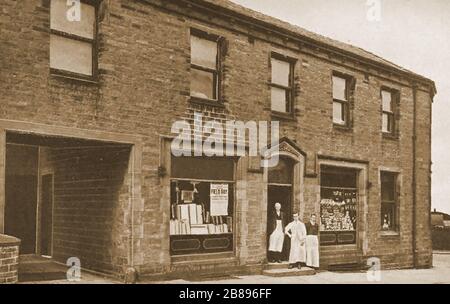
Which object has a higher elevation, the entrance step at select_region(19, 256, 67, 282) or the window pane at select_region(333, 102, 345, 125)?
the window pane at select_region(333, 102, 345, 125)

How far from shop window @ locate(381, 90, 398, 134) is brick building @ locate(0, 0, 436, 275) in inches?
2.4

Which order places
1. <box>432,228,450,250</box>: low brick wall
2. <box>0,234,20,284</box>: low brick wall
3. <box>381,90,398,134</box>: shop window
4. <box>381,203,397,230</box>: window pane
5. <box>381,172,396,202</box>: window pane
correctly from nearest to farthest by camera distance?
<box>0,234,20,284</box>: low brick wall, <box>381,203,397,230</box>: window pane, <box>381,172,396,202</box>: window pane, <box>381,90,398,134</box>: shop window, <box>432,228,450,250</box>: low brick wall

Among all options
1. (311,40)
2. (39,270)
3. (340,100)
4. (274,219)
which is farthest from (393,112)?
(39,270)

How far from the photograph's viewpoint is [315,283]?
13.1m

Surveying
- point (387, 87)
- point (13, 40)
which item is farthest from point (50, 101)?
point (387, 87)

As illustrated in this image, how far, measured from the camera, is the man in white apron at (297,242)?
588 inches

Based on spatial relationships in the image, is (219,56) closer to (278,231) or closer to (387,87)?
(278,231)

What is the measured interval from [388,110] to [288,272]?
7.78 m

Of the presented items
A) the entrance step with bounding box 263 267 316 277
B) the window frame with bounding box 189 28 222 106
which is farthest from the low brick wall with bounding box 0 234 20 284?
the entrance step with bounding box 263 267 316 277

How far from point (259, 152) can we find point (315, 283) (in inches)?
142

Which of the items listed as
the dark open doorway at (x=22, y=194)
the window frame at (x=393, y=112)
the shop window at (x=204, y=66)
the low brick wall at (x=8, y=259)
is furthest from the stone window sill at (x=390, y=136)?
the low brick wall at (x=8, y=259)

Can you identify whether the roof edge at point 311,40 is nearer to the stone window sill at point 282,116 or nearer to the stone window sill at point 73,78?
the stone window sill at point 282,116

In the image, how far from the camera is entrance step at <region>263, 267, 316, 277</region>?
14306 mm

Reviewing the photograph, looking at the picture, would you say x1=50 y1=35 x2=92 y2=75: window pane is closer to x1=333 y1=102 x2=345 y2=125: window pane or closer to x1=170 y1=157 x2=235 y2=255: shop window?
x1=170 y1=157 x2=235 y2=255: shop window
